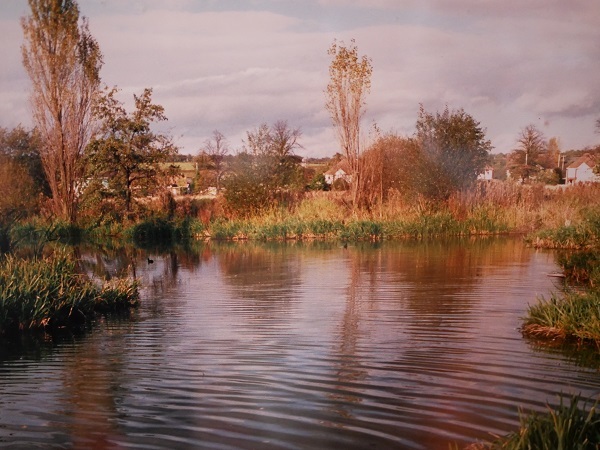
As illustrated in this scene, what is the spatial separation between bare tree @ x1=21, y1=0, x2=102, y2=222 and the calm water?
19871 mm

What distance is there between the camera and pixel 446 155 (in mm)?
28312

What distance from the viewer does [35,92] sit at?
29734 mm

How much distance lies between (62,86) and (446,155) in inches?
681

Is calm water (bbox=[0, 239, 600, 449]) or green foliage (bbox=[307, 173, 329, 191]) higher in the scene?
green foliage (bbox=[307, 173, 329, 191])

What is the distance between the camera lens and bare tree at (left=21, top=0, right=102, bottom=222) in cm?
2945

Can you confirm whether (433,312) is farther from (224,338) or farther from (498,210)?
(498,210)

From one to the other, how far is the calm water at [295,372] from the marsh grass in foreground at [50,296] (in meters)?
0.48

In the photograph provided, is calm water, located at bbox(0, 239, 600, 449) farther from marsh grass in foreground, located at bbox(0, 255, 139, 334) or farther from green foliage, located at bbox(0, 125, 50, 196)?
green foliage, located at bbox(0, 125, 50, 196)

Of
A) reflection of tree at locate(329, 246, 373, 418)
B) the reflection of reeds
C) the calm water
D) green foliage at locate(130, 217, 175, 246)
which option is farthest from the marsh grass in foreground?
green foliage at locate(130, 217, 175, 246)

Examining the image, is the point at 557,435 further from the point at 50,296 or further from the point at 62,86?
the point at 62,86

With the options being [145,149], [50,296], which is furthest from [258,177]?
[50,296]

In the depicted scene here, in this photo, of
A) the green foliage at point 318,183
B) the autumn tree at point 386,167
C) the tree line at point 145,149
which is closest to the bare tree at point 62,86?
the tree line at point 145,149

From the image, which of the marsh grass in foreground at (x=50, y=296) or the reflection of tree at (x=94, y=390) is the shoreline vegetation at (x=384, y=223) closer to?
the marsh grass in foreground at (x=50, y=296)

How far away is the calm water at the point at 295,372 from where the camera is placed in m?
5.15
